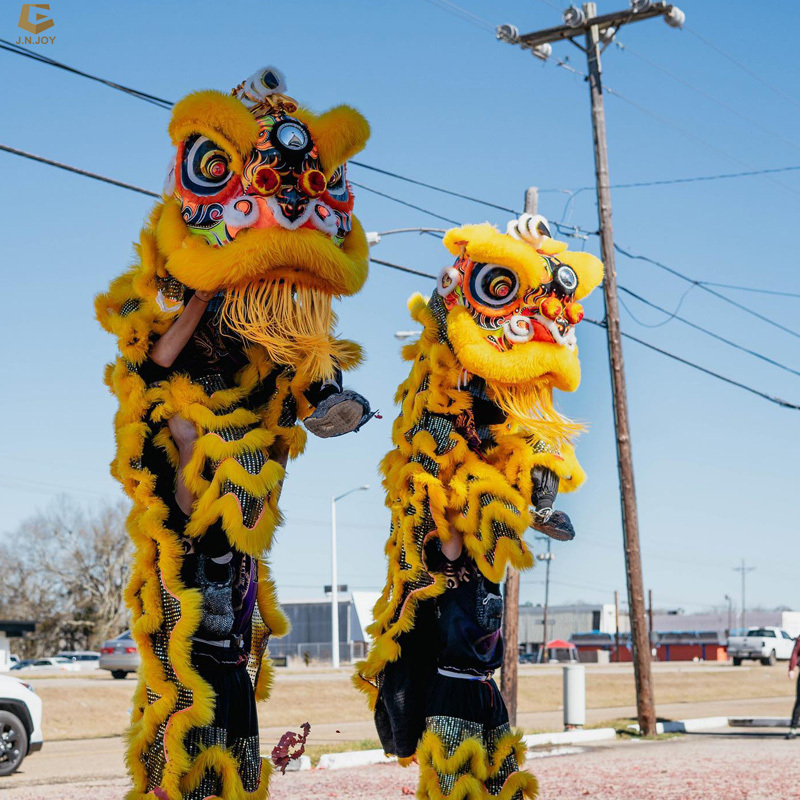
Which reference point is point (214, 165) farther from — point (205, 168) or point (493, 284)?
point (493, 284)

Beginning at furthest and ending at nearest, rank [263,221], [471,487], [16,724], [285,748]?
[16,724] → [471,487] → [285,748] → [263,221]

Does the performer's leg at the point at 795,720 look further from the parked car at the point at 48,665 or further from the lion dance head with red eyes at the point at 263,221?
the parked car at the point at 48,665

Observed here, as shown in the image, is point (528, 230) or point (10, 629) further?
point (10, 629)

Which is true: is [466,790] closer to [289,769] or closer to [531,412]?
[531,412]

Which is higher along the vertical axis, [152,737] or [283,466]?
[283,466]

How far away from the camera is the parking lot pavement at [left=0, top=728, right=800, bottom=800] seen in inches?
276

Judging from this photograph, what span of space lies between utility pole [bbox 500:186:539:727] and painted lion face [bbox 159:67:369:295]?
319 inches

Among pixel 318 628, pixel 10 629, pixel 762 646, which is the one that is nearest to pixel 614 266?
pixel 10 629

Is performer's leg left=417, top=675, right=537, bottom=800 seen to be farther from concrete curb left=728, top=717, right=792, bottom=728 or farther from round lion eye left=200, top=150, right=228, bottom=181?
concrete curb left=728, top=717, right=792, bottom=728

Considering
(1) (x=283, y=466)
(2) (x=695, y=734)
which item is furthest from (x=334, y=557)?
(1) (x=283, y=466)

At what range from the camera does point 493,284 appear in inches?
222

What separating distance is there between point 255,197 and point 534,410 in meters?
2.11

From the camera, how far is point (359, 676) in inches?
220

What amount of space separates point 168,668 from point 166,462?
713 mm
